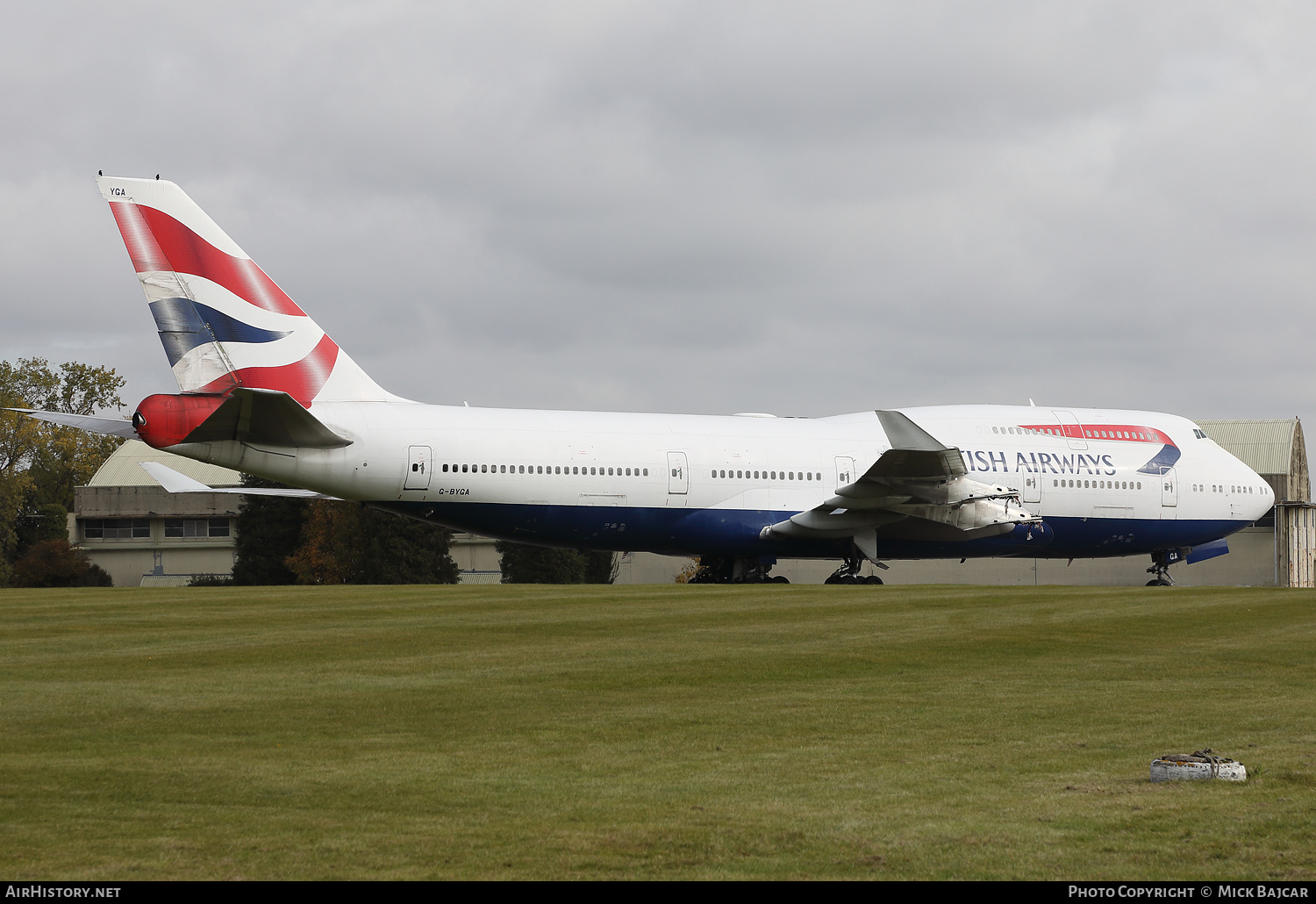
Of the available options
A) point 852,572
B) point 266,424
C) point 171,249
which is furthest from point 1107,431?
point 171,249

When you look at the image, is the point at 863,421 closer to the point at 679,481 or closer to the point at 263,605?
the point at 679,481

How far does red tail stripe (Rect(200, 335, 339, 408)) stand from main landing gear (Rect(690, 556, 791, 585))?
10.9m

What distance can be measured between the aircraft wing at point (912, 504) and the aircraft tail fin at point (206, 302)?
12336 mm

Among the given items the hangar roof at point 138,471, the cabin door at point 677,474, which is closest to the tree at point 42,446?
the hangar roof at point 138,471

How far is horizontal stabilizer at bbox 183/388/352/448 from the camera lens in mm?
26359

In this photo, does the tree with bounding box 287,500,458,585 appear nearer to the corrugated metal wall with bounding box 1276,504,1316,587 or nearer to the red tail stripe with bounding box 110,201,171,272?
the red tail stripe with bounding box 110,201,171,272

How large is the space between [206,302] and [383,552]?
39.4 meters

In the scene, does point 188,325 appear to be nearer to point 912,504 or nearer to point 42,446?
point 912,504

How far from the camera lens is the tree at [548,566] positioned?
2638 inches

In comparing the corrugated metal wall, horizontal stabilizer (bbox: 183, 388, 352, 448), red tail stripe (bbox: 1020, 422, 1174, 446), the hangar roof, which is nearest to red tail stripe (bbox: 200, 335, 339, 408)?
horizontal stabilizer (bbox: 183, 388, 352, 448)

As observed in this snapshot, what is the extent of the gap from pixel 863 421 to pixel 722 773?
2893 centimetres

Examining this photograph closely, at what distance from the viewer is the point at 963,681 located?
1249 centimetres

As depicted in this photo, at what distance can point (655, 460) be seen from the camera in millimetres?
32219

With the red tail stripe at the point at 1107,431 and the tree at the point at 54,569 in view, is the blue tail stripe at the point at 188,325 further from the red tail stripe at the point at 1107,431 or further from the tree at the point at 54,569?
the tree at the point at 54,569
